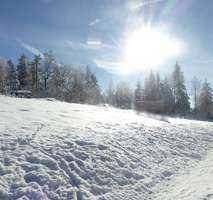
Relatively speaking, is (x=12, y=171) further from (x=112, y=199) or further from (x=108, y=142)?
(x=108, y=142)

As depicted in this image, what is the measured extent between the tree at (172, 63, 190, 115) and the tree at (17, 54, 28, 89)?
35.7 metres

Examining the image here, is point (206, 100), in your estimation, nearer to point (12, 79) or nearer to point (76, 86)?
point (76, 86)

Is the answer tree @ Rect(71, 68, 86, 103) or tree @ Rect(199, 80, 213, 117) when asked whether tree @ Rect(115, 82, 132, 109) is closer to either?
tree @ Rect(71, 68, 86, 103)

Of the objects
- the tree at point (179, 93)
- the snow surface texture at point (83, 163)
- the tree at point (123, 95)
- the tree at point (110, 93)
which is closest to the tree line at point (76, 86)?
the tree at point (179, 93)

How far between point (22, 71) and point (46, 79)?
256 inches

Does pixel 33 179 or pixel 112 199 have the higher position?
pixel 33 179

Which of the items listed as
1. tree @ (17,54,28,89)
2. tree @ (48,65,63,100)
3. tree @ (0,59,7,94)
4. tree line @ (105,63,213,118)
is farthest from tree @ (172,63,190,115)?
tree @ (0,59,7,94)

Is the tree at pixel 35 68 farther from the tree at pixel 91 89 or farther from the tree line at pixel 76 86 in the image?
the tree at pixel 91 89

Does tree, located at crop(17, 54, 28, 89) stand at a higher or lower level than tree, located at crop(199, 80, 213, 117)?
higher

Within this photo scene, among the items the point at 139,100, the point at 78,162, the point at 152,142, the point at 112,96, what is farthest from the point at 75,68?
the point at 78,162

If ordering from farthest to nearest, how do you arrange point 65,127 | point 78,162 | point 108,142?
point 65,127 < point 108,142 < point 78,162

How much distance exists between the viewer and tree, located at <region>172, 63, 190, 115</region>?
6062cm

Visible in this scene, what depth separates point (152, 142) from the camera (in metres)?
14.2

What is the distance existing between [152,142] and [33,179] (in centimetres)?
832
